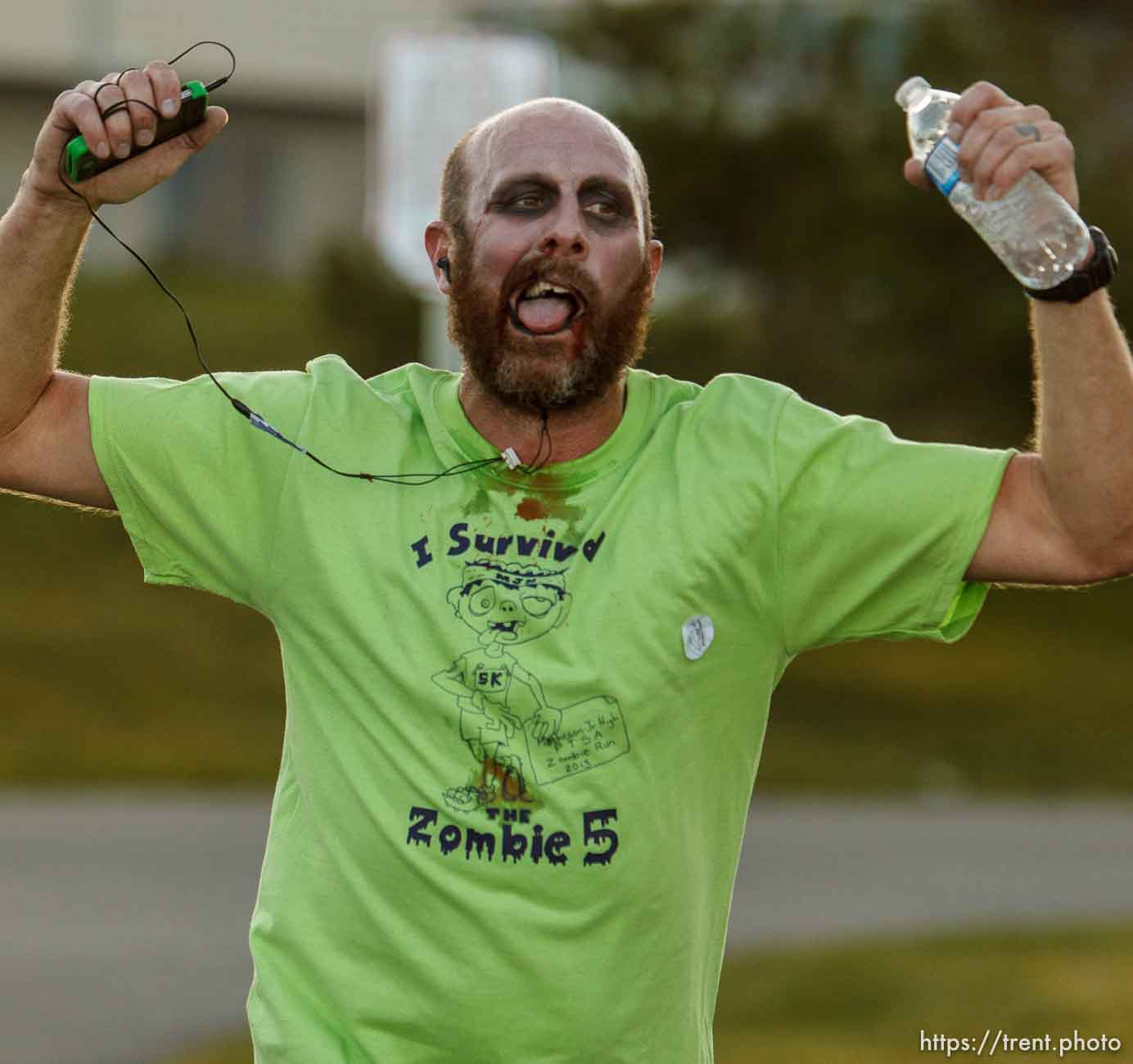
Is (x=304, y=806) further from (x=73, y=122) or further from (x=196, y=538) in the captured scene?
(x=73, y=122)

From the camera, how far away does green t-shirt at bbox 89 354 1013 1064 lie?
3.66 meters

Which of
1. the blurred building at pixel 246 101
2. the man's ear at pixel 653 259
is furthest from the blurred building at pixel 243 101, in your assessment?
the man's ear at pixel 653 259

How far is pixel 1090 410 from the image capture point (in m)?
3.54

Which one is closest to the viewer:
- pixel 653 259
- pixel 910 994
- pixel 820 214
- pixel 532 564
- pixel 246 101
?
pixel 532 564

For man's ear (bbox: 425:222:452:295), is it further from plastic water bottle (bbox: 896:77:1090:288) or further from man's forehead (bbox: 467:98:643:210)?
plastic water bottle (bbox: 896:77:1090:288)

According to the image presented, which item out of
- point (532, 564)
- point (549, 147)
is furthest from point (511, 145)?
point (532, 564)

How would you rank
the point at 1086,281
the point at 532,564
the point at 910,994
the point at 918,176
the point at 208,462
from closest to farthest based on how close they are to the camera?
the point at 1086,281, the point at 918,176, the point at 532,564, the point at 208,462, the point at 910,994

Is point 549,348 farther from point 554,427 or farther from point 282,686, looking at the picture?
point 282,686

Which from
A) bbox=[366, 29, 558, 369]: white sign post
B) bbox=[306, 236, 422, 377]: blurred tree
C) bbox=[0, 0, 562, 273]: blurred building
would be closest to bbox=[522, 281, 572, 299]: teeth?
bbox=[366, 29, 558, 369]: white sign post

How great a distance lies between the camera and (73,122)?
3.76m

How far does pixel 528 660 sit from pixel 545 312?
593 millimetres

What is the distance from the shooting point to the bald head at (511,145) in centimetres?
396

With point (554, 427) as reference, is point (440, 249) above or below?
above

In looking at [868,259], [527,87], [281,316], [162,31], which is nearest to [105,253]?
[162,31]
